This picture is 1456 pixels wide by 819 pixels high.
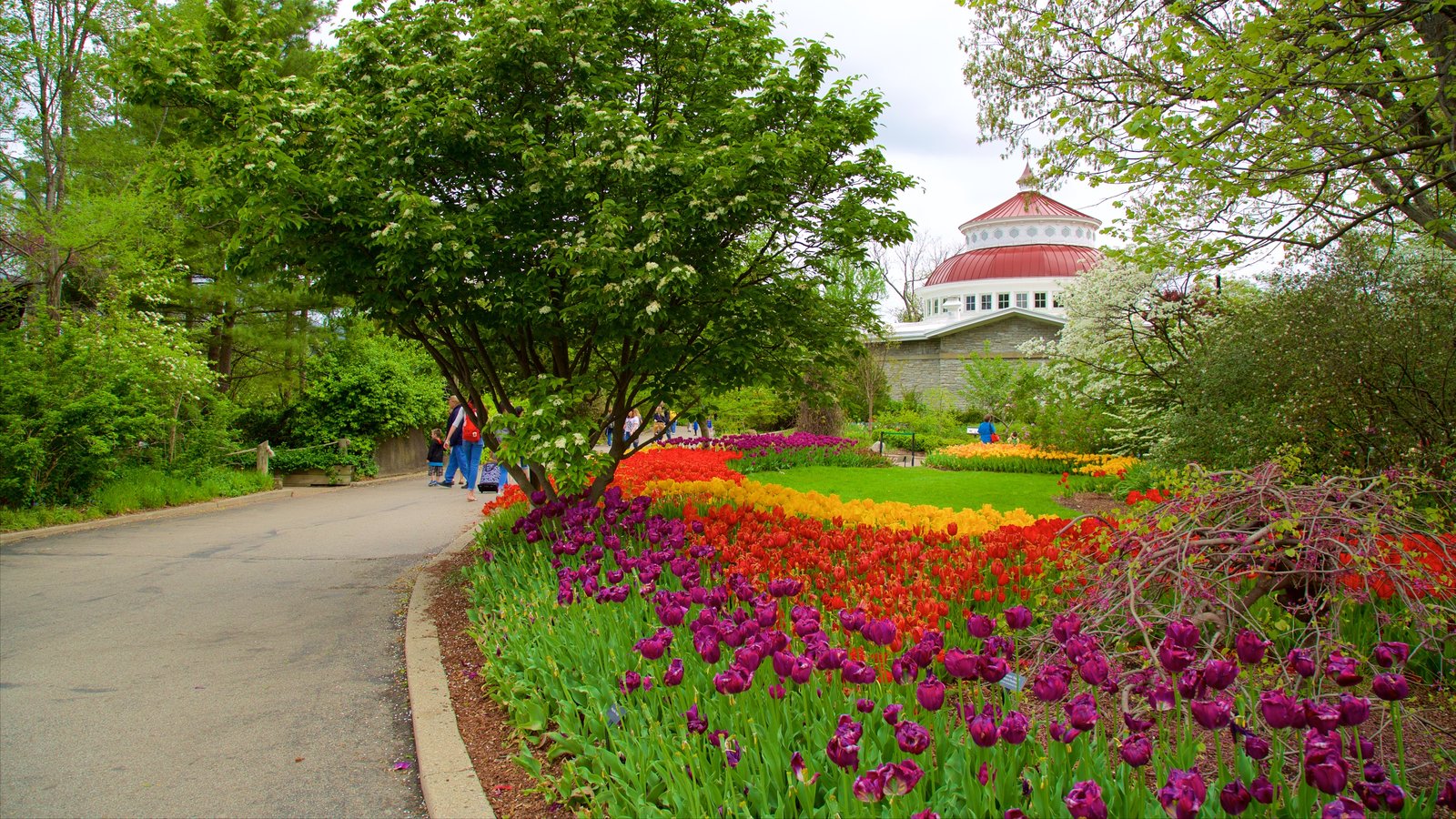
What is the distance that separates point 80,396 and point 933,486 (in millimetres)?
11745

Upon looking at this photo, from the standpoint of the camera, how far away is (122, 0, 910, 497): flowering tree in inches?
238

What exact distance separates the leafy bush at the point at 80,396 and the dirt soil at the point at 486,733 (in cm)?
778

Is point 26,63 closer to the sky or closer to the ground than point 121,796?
closer to the sky

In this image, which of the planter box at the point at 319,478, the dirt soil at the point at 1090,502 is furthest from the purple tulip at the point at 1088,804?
the planter box at the point at 319,478

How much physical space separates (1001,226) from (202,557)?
52241 millimetres

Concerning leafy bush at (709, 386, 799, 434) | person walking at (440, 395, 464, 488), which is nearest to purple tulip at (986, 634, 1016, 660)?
person walking at (440, 395, 464, 488)

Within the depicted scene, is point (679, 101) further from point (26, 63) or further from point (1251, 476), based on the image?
point (26, 63)

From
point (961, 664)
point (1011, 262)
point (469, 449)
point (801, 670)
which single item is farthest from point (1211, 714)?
point (1011, 262)

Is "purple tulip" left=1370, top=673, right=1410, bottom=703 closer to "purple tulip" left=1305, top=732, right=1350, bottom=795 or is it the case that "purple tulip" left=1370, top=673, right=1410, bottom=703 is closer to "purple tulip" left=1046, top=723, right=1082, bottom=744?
"purple tulip" left=1305, top=732, right=1350, bottom=795

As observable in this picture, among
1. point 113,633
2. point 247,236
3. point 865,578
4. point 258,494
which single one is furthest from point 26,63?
point 865,578

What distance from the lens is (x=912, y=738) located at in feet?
7.60

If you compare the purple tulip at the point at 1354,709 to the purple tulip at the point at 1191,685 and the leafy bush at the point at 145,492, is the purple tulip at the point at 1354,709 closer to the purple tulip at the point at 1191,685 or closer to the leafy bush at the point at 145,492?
the purple tulip at the point at 1191,685

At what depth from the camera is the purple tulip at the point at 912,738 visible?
7.50ft

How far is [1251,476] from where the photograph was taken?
400 cm
